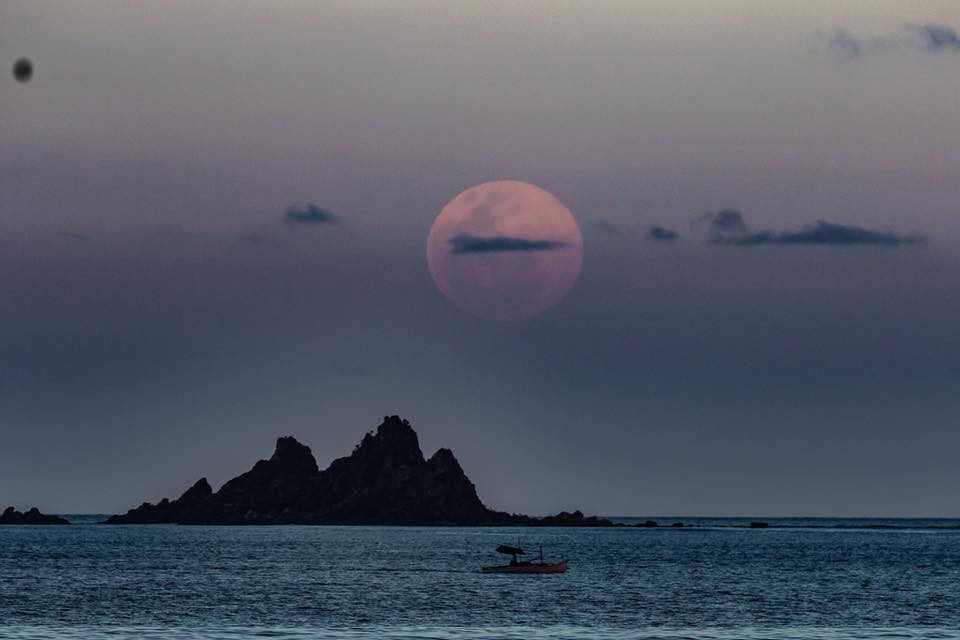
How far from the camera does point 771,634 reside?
8925 cm

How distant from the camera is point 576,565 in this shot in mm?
195750

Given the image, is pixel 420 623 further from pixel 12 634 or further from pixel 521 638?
pixel 12 634

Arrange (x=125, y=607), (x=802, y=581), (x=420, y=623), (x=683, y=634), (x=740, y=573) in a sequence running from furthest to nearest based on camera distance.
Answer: (x=740, y=573)
(x=802, y=581)
(x=125, y=607)
(x=420, y=623)
(x=683, y=634)

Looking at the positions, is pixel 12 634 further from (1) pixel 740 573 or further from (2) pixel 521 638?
(1) pixel 740 573

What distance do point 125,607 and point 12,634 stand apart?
37256 mm

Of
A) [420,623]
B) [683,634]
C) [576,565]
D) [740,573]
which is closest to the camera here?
[683,634]

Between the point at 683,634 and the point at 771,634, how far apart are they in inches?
211

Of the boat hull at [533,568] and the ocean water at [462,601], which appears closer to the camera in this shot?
the ocean water at [462,601]

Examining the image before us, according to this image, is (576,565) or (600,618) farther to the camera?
(576,565)

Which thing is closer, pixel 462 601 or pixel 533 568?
pixel 462 601

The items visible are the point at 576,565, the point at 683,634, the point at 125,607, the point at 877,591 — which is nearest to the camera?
the point at 683,634

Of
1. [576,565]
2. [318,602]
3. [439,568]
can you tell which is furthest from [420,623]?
[576,565]

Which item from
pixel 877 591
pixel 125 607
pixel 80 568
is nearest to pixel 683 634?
pixel 125 607

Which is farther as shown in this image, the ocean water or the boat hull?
the boat hull
